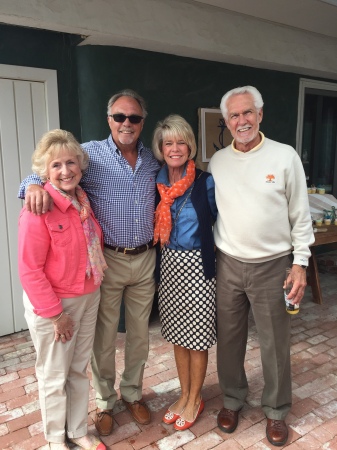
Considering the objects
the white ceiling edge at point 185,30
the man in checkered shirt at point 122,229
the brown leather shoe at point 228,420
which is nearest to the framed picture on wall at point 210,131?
the white ceiling edge at point 185,30

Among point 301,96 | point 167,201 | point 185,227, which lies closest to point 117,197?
point 167,201

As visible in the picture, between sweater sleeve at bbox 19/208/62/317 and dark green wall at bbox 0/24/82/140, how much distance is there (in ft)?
5.88

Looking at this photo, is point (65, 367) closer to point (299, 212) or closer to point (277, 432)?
point (277, 432)

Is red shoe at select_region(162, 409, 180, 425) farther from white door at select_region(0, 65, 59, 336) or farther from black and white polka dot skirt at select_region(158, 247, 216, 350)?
white door at select_region(0, 65, 59, 336)

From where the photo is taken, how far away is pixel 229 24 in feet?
11.5

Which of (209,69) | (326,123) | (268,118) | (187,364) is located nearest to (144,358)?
(187,364)

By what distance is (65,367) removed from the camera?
6.56 feet

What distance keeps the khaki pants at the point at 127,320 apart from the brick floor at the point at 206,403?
223 millimetres

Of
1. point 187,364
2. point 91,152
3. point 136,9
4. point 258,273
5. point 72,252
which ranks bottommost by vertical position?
point 187,364

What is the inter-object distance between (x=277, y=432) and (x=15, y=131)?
117 inches

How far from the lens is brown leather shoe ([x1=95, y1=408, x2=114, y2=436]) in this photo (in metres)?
2.30

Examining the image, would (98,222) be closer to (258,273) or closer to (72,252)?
(72,252)

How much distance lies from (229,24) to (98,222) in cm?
248

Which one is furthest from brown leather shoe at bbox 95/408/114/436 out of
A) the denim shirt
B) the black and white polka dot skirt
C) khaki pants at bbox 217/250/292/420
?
the denim shirt
